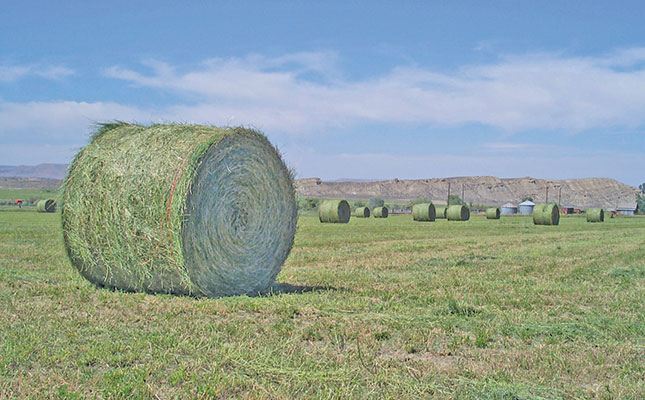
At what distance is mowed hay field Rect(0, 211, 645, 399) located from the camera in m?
4.64

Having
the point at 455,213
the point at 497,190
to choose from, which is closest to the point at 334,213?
the point at 455,213

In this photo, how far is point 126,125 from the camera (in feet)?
31.7

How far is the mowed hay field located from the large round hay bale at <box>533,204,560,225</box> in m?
29.0

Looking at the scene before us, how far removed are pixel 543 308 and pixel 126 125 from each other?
662 cm

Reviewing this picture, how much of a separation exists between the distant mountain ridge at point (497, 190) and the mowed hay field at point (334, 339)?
153m

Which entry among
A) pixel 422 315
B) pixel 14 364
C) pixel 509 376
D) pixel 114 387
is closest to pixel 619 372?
pixel 509 376

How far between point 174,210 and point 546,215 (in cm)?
3406

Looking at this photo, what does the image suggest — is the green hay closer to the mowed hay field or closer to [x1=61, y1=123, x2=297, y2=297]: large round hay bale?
the mowed hay field

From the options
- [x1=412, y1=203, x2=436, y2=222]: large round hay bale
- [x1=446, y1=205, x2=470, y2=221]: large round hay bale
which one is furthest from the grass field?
[x1=446, y1=205, x2=470, y2=221]: large round hay bale

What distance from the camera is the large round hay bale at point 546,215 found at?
38.2 meters

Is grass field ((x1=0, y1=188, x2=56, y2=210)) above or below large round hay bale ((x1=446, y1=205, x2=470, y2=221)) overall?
below

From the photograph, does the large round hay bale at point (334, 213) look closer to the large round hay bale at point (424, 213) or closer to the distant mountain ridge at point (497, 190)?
the large round hay bale at point (424, 213)

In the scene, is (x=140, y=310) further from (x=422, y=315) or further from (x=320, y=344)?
(x=422, y=315)

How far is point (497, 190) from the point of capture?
17800cm
